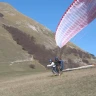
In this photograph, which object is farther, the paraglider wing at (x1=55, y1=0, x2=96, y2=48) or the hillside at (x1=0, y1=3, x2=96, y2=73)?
the hillside at (x1=0, y1=3, x2=96, y2=73)

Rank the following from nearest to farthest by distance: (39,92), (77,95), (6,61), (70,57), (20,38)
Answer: (77,95), (39,92), (6,61), (70,57), (20,38)

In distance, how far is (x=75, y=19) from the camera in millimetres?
16031

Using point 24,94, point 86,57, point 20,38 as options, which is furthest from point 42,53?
point 24,94

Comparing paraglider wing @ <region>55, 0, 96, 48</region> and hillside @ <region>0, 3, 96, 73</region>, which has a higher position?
hillside @ <region>0, 3, 96, 73</region>

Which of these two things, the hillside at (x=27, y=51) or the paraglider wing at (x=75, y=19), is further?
the hillside at (x=27, y=51)

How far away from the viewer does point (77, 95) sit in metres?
16.7

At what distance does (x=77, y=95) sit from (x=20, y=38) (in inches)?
4673

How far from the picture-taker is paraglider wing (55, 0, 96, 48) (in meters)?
15.4

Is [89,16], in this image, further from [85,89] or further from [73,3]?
[85,89]

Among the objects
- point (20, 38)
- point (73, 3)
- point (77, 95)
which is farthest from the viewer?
point (20, 38)

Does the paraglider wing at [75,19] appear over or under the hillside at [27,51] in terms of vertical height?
under

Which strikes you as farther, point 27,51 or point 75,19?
point 27,51

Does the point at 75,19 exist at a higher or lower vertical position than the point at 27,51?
lower

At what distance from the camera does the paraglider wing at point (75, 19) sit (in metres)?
15.4
